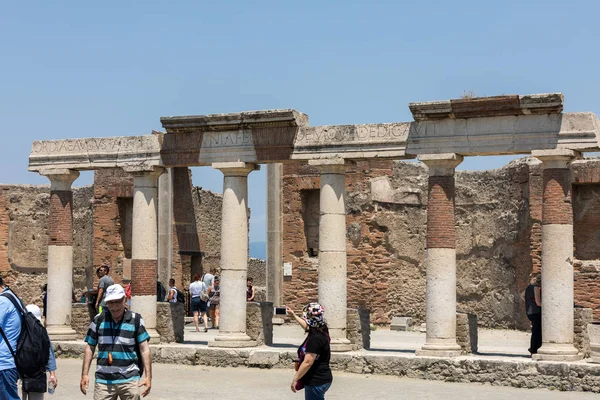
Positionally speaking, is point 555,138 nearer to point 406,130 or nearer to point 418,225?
point 406,130

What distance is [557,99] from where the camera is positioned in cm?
1441

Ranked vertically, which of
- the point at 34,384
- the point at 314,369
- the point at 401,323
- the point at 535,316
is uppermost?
the point at 535,316

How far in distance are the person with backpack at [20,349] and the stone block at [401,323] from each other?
1606cm

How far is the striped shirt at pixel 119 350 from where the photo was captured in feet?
27.2

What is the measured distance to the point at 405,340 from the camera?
20.1m

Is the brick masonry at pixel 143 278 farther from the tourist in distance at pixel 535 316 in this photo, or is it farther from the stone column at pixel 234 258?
the tourist in distance at pixel 535 316

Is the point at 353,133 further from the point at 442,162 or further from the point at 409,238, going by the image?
the point at 409,238

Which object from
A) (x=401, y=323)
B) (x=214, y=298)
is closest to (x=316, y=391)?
(x=214, y=298)

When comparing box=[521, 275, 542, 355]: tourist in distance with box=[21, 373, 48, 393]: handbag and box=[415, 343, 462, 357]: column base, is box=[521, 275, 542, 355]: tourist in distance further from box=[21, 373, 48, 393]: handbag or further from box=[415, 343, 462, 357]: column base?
box=[21, 373, 48, 393]: handbag

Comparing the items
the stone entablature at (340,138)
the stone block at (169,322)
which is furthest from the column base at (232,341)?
the stone entablature at (340,138)

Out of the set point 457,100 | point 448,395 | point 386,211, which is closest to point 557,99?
point 457,100

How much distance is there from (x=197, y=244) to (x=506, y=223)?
28.9ft

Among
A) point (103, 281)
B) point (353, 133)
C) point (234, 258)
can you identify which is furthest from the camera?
point (103, 281)

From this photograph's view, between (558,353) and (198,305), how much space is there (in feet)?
33.9
